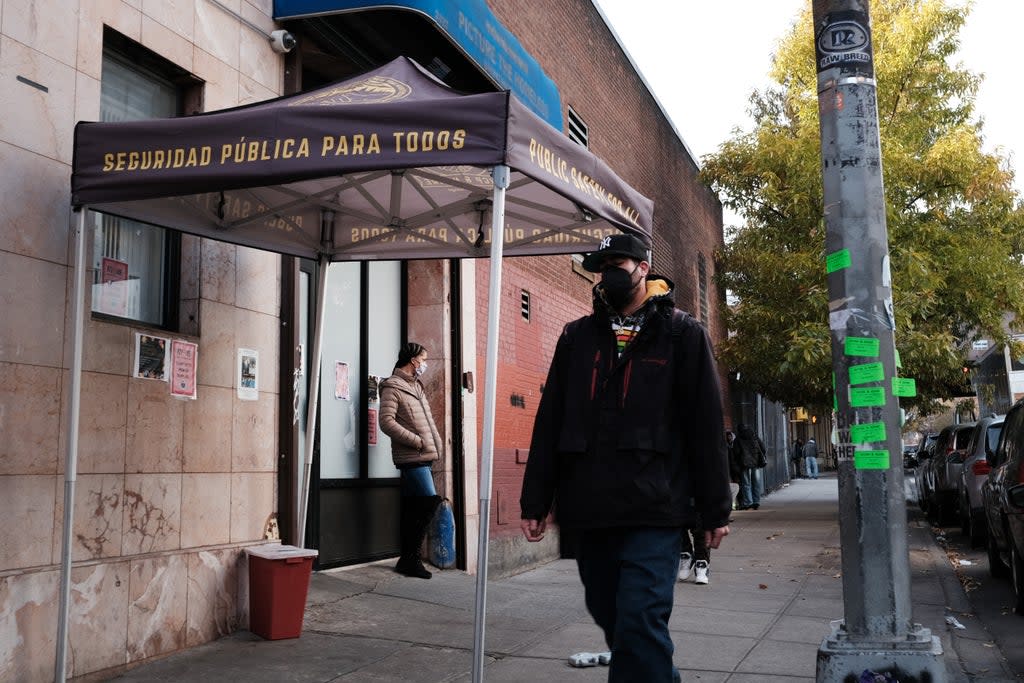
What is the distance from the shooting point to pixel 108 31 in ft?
19.0

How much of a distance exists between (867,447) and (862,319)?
24.3 inches

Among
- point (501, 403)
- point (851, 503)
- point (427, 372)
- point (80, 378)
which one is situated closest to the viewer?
point (851, 503)

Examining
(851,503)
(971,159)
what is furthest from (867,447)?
(971,159)

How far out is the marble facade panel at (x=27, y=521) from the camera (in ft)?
15.8

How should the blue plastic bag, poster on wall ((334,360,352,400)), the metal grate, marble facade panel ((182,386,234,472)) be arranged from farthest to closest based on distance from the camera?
the metal grate → the blue plastic bag → poster on wall ((334,360,352,400)) → marble facade panel ((182,386,234,472))

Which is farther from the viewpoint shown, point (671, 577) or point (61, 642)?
point (61, 642)

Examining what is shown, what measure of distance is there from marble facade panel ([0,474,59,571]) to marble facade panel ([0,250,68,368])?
0.60m

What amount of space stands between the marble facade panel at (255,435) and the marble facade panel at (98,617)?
119 centimetres

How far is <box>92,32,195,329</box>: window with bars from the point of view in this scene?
5879mm

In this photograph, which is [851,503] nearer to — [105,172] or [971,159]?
[105,172]

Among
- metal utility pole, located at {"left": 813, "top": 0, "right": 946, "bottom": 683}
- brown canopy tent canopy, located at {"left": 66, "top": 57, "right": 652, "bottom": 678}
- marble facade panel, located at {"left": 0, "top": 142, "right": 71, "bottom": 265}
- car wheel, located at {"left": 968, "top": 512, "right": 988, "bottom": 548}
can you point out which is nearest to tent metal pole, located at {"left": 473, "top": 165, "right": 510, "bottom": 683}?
brown canopy tent canopy, located at {"left": 66, "top": 57, "right": 652, "bottom": 678}

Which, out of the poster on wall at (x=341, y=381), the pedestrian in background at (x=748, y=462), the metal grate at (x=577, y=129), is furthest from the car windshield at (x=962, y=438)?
the poster on wall at (x=341, y=381)

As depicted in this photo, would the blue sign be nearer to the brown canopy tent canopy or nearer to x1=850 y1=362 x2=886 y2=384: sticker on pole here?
the brown canopy tent canopy

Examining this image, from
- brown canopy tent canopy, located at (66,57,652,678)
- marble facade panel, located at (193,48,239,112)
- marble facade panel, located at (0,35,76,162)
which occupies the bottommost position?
brown canopy tent canopy, located at (66,57,652,678)
